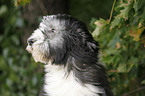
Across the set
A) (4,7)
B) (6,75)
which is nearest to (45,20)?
(4,7)

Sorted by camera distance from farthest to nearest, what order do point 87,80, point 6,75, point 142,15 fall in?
point 6,75, point 87,80, point 142,15

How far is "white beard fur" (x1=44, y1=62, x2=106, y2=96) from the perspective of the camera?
1458 mm

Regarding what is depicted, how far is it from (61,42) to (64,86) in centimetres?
32

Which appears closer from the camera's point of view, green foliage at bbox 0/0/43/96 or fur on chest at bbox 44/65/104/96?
fur on chest at bbox 44/65/104/96

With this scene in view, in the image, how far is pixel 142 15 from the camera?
4.55 feet

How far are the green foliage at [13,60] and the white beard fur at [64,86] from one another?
2389 millimetres

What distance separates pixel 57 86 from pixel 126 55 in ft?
2.94

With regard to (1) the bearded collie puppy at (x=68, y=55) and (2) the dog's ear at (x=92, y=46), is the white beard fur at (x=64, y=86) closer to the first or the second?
(1) the bearded collie puppy at (x=68, y=55)

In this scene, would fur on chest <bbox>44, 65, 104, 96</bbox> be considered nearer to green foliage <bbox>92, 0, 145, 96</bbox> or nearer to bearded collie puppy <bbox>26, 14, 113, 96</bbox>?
bearded collie puppy <bbox>26, 14, 113, 96</bbox>

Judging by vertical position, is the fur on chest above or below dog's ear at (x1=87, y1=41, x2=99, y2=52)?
below

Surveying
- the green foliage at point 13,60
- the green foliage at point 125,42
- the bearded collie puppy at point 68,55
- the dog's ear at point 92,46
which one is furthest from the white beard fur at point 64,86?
the green foliage at point 13,60

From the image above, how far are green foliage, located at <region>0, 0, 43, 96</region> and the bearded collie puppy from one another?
2.47 metres

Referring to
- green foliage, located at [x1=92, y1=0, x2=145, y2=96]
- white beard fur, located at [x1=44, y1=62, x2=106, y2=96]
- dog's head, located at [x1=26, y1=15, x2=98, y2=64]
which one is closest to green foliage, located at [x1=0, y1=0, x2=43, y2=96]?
green foliage, located at [x1=92, y1=0, x2=145, y2=96]

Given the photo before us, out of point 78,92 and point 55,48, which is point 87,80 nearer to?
point 78,92
